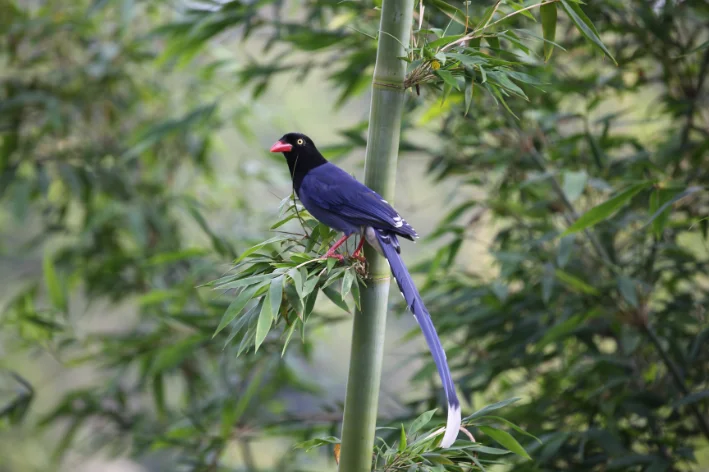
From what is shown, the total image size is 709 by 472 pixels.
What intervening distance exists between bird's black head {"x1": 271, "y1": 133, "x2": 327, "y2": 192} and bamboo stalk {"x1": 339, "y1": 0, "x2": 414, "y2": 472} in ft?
0.65

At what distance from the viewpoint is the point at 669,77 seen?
1.85 meters

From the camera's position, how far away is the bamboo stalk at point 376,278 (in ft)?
2.71

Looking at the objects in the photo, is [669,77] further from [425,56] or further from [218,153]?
[218,153]

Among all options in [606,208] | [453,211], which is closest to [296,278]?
[606,208]

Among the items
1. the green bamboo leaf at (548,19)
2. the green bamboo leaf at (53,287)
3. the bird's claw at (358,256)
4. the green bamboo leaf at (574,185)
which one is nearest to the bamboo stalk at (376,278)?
the bird's claw at (358,256)

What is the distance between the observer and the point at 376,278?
0.84 meters

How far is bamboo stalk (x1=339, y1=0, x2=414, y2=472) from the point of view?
0.83 m

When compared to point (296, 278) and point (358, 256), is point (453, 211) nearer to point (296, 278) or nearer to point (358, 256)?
point (358, 256)

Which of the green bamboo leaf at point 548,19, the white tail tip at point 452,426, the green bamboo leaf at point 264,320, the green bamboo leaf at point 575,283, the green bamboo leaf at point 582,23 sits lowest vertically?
the white tail tip at point 452,426

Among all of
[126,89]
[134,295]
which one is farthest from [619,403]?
[126,89]

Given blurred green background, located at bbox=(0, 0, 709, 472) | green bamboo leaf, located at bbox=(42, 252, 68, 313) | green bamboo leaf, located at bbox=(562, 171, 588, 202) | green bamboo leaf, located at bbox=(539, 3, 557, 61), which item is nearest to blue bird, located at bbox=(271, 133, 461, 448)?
blurred green background, located at bbox=(0, 0, 709, 472)

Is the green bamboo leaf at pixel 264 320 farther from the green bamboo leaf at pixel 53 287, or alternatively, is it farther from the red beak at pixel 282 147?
the green bamboo leaf at pixel 53 287

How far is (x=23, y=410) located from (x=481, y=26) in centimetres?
167

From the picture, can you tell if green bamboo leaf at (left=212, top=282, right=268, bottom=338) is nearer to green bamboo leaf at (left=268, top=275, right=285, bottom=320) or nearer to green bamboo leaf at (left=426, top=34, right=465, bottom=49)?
green bamboo leaf at (left=268, top=275, right=285, bottom=320)
